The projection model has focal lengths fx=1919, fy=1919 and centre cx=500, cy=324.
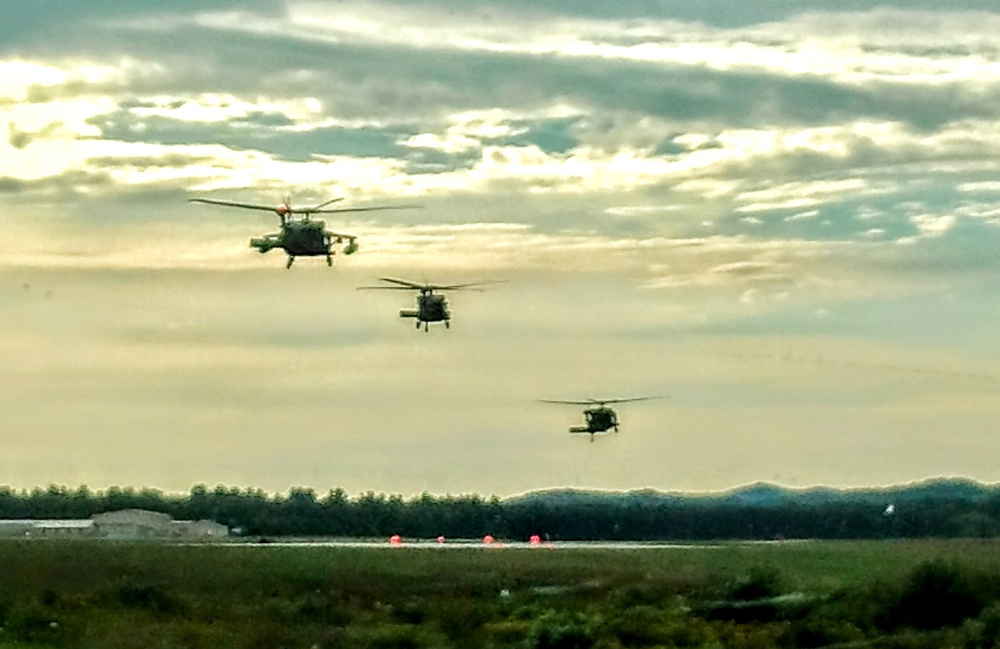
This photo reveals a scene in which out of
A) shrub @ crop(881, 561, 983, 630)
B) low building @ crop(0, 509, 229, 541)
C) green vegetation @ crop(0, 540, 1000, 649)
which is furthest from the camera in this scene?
low building @ crop(0, 509, 229, 541)

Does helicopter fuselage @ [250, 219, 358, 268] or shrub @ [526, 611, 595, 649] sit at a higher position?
helicopter fuselage @ [250, 219, 358, 268]

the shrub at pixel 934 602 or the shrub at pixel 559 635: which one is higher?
the shrub at pixel 934 602

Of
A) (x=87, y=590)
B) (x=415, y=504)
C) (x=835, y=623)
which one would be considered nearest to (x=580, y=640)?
(x=835, y=623)

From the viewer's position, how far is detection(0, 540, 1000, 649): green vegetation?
4566cm

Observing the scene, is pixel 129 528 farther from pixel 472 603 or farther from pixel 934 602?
pixel 934 602

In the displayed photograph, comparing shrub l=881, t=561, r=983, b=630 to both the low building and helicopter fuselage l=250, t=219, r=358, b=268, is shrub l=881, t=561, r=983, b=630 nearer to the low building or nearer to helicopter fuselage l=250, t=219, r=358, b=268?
helicopter fuselage l=250, t=219, r=358, b=268

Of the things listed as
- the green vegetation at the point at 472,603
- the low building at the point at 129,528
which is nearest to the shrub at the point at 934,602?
the green vegetation at the point at 472,603

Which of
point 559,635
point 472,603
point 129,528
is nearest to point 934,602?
point 559,635

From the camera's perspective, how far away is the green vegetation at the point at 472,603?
45656mm

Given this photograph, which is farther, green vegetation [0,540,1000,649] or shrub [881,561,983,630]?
shrub [881,561,983,630]

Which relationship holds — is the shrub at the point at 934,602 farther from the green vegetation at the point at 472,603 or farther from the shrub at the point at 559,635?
the shrub at the point at 559,635

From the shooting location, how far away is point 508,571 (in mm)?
63812

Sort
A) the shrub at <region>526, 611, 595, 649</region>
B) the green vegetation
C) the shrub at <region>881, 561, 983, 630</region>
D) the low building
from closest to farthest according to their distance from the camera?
the shrub at <region>526, 611, 595, 649</region> < the green vegetation < the shrub at <region>881, 561, 983, 630</region> < the low building

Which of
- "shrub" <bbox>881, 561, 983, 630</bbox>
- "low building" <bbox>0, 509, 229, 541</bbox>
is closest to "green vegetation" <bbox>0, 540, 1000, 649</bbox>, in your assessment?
"shrub" <bbox>881, 561, 983, 630</bbox>
